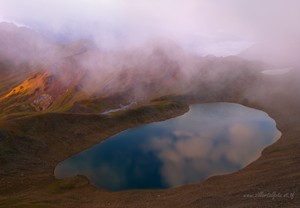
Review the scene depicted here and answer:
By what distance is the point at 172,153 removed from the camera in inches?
4377

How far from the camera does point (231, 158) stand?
102250 millimetres

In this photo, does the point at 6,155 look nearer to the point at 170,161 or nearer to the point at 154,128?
the point at 170,161

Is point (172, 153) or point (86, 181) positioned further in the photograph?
point (172, 153)

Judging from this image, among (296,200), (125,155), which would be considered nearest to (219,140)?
(125,155)

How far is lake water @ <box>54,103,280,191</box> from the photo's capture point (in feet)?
302

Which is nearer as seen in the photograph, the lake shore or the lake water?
the lake shore

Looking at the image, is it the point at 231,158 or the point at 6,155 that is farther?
the point at 6,155

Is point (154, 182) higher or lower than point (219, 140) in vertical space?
lower

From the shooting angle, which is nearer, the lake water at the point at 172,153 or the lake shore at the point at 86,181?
the lake shore at the point at 86,181

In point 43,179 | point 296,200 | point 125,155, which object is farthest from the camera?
point 125,155

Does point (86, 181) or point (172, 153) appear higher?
point (172, 153)

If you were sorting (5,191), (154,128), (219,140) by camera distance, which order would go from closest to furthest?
(5,191) < (219,140) < (154,128)

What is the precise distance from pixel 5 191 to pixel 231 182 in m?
63.1

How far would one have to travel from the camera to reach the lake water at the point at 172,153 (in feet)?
302
